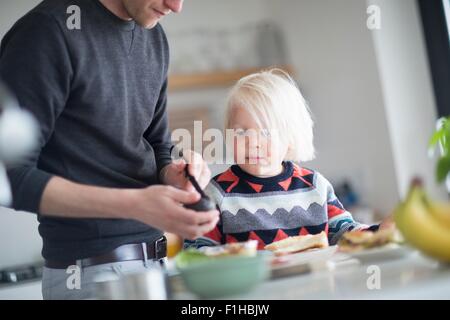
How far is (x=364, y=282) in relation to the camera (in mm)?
512

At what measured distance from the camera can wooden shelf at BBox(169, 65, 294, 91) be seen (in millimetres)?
2172

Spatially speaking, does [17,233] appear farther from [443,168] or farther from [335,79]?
[335,79]

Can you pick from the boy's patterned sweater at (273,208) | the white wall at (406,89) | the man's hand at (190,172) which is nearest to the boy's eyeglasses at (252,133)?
the boy's patterned sweater at (273,208)

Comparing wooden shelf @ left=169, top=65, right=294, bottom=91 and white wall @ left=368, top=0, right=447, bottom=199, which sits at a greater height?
wooden shelf @ left=169, top=65, right=294, bottom=91

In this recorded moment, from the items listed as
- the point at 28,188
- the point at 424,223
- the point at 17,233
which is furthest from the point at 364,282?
the point at 17,233

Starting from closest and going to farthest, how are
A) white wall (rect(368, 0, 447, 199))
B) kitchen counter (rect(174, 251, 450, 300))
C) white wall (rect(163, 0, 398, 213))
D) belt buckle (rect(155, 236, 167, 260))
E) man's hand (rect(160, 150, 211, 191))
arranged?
kitchen counter (rect(174, 251, 450, 300))
man's hand (rect(160, 150, 211, 191))
belt buckle (rect(155, 236, 167, 260))
white wall (rect(368, 0, 447, 199))
white wall (rect(163, 0, 398, 213))

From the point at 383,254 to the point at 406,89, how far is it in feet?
4.31

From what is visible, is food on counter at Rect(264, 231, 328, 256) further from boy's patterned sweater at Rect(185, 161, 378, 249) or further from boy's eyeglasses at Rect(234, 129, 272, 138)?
boy's eyeglasses at Rect(234, 129, 272, 138)

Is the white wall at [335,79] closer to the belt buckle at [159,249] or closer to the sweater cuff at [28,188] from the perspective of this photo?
the belt buckle at [159,249]

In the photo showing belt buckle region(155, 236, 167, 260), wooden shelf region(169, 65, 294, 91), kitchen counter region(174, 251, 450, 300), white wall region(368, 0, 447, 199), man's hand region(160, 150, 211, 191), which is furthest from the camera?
wooden shelf region(169, 65, 294, 91)

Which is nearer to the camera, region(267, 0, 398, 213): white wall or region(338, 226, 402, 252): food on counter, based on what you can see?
region(338, 226, 402, 252): food on counter

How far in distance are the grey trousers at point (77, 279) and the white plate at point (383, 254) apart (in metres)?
0.30

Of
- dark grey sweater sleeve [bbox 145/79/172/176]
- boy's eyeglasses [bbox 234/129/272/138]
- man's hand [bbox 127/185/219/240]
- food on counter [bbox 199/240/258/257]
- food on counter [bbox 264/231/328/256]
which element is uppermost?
dark grey sweater sleeve [bbox 145/79/172/176]

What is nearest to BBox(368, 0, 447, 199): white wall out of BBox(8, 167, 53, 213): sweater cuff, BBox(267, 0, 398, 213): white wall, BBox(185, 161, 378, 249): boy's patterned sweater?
BBox(267, 0, 398, 213): white wall
